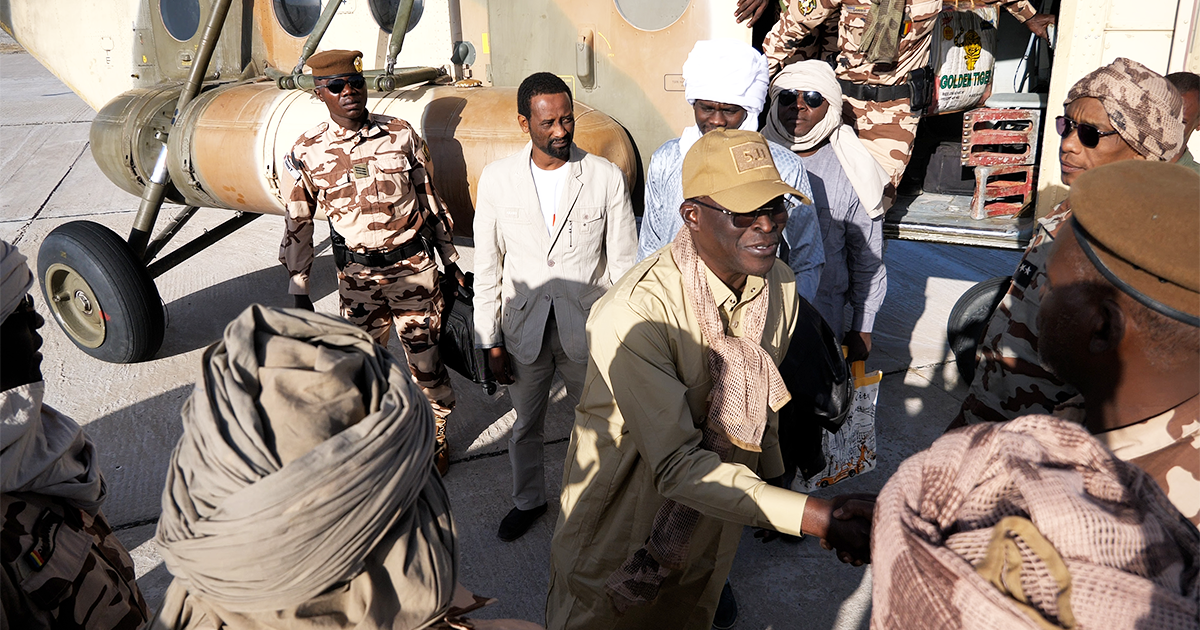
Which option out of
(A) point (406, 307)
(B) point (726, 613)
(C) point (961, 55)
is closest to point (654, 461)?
(B) point (726, 613)

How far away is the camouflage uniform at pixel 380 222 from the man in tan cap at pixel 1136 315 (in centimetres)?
288

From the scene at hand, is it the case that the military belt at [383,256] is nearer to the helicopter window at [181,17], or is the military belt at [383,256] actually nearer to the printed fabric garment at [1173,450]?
the printed fabric garment at [1173,450]

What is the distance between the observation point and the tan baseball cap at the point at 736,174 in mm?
1989

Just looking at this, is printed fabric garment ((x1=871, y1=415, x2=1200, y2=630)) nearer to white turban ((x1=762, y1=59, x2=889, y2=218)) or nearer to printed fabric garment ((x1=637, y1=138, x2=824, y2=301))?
printed fabric garment ((x1=637, y1=138, x2=824, y2=301))

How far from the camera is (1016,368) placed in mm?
2125

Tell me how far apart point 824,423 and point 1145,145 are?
145 cm

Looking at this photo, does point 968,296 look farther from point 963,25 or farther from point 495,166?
point 495,166

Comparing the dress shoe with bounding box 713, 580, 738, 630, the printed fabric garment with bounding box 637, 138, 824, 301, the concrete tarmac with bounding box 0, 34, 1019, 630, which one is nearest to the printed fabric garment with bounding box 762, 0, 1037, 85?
the printed fabric garment with bounding box 637, 138, 824, 301

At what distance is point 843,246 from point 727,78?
2.84 feet

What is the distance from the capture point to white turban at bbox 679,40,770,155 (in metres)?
3.07

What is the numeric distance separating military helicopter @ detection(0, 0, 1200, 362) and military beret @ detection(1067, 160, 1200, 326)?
9.20ft

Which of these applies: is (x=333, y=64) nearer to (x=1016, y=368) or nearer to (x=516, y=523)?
(x=516, y=523)

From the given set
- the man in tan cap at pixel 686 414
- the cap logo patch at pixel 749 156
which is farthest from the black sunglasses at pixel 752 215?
the cap logo patch at pixel 749 156

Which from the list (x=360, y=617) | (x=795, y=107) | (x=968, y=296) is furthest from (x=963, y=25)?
(x=360, y=617)
